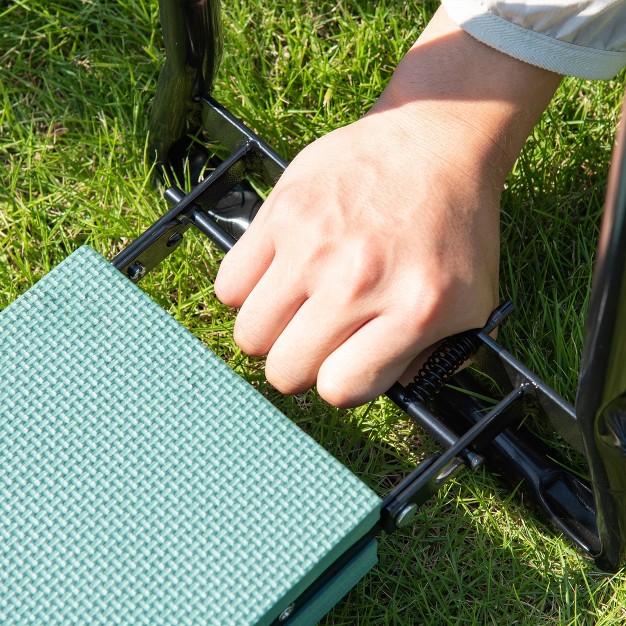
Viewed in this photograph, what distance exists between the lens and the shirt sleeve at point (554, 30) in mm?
1192

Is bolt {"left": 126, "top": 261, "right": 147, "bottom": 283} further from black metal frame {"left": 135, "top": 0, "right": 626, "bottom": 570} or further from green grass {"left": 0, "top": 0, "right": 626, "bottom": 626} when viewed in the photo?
green grass {"left": 0, "top": 0, "right": 626, "bottom": 626}

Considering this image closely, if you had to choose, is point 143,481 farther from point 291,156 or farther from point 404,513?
point 291,156

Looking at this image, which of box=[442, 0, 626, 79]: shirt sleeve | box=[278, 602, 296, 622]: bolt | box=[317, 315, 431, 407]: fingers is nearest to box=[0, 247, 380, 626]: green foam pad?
box=[278, 602, 296, 622]: bolt

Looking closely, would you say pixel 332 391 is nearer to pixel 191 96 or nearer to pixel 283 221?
pixel 283 221

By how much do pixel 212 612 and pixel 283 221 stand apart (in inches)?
20.8

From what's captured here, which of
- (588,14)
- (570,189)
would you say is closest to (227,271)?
(588,14)

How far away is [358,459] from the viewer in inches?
58.1

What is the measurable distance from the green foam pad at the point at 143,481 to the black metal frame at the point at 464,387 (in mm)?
127

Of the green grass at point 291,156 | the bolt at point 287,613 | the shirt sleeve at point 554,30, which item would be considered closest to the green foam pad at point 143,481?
the bolt at point 287,613

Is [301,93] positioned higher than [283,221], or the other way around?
[283,221]

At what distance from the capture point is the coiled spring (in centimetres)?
116

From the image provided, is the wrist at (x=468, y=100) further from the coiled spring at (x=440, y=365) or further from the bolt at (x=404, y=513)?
the bolt at (x=404, y=513)

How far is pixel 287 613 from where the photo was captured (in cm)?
101

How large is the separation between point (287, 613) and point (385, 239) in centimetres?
48
